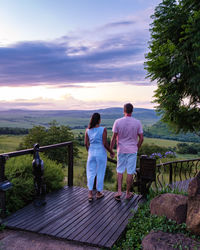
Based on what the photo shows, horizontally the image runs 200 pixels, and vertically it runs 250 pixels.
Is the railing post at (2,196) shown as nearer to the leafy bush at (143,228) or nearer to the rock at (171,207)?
the leafy bush at (143,228)

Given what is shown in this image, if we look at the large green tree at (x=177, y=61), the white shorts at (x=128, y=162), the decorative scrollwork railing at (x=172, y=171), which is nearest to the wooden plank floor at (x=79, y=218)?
the white shorts at (x=128, y=162)

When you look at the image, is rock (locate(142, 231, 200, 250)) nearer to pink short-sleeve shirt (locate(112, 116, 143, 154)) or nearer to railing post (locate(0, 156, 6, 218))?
pink short-sleeve shirt (locate(112, 116, 143, 154))

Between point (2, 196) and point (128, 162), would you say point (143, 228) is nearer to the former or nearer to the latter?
point (128, 162)

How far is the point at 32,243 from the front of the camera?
392 centimetres

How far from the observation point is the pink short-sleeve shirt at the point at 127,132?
5.28 m

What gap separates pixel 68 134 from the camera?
18.1 m

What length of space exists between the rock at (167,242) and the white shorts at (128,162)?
169 centimetres

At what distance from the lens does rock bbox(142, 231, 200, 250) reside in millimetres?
3555

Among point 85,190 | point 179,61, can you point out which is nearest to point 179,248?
point 85,190

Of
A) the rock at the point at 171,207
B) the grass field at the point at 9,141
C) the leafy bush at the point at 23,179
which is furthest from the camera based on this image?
the grass field at the point at 9,141

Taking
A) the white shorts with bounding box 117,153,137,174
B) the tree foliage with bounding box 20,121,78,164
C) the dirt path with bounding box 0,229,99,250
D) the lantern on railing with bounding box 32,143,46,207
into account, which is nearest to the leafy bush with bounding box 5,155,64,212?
the lantern on railing with bounding box 32,143,46,207

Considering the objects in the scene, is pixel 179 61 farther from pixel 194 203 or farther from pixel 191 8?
pixel 194 203

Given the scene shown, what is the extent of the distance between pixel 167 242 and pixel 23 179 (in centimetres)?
320

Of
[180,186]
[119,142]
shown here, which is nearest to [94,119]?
[119,142]
